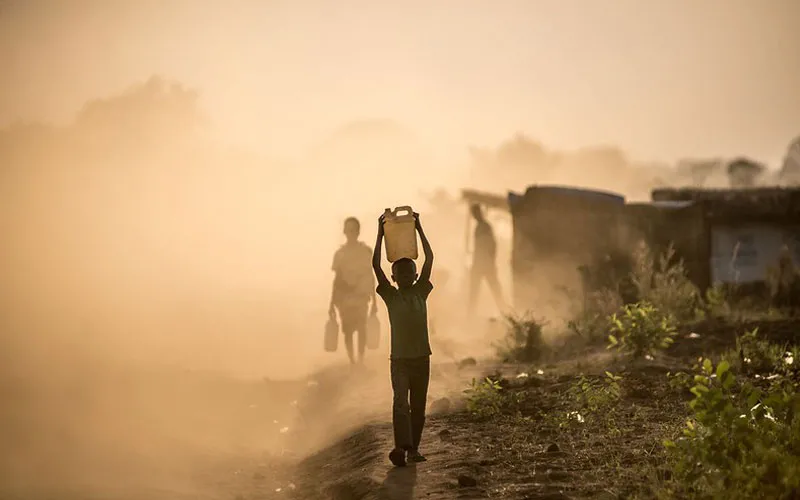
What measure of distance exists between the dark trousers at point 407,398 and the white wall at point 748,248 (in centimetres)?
1605

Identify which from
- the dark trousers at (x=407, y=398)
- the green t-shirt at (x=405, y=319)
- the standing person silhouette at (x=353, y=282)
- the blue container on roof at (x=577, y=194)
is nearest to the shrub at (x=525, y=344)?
the standing person silhouette at (x=353, y=282)

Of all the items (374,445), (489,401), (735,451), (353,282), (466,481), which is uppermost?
(353,282)

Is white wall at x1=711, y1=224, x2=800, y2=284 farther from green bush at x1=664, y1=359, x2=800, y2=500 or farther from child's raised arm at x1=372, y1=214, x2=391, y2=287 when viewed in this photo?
green bush at x1=664, y1=359, x2=800, y2=500

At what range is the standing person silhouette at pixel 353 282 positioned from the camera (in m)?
14.9

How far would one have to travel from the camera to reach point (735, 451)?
6680 millimetres

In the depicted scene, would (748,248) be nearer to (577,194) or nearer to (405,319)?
(577,194)

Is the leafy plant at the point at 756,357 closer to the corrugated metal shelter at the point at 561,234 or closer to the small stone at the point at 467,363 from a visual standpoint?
the small stone at the point at 467,363

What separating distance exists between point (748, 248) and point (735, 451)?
18.7 metres

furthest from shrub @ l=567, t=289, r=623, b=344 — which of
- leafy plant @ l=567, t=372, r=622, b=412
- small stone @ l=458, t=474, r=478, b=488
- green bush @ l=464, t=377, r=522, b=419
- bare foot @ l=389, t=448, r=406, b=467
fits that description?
small stone @ l=458, t=474, r=478, b=488

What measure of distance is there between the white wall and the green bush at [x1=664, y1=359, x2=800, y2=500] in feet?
56.4

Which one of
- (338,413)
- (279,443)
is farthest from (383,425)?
(279,443)

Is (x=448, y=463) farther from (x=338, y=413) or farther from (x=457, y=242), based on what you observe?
(x=457, y=242)

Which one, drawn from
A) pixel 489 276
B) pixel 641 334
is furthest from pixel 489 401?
pixel 489 276

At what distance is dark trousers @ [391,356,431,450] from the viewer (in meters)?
8.77
